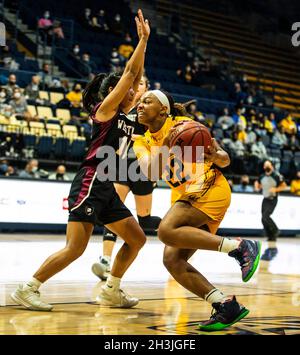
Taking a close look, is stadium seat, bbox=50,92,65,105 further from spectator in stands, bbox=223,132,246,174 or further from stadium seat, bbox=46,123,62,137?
spectator in stands, bbox=223,132,246,174

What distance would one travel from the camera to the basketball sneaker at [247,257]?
5.01 m

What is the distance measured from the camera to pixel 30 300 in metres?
5.69

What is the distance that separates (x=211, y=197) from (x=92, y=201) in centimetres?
109

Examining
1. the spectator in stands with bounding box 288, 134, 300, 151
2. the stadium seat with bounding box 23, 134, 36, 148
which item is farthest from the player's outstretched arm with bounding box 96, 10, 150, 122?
the spectator in stands with bounding box 288, 134, 300, 151

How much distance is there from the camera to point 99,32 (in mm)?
23281

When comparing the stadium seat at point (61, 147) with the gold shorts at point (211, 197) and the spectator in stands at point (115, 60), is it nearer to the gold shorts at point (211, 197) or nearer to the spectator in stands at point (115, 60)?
the spectator in stands at point (115, 60)

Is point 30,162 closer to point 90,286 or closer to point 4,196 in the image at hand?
point 4,196

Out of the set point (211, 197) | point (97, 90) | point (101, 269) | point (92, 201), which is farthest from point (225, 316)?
point (101, 269)

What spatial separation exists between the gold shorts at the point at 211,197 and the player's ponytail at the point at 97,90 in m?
1.38

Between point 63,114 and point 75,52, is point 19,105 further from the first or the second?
point 75,52

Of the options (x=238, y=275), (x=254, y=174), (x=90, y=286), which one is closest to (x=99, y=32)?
(x=254, y=174)

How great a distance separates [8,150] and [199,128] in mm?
11198

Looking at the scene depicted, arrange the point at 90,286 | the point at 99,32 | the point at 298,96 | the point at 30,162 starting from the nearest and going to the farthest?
the point at 90,286
the point at 30,162
the point at 99,32
the point at 298,96

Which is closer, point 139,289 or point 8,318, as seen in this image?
point 8,318
